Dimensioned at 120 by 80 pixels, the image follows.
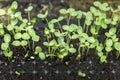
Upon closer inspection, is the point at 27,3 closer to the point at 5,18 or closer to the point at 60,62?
the point at 5,18

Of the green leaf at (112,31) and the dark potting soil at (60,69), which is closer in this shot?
the dark potting soil at (60,69)

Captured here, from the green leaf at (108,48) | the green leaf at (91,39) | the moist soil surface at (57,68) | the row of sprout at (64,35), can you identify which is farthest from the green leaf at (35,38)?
the green leaf at (108,48)

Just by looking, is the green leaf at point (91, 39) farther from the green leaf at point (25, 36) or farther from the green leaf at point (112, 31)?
the green leaf at point (25, 36)

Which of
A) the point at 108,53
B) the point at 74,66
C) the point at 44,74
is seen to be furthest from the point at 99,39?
the point at 44,74

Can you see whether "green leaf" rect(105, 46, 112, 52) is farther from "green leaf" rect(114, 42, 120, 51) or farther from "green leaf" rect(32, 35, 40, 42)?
"green leaf" rect(32, 35, 40, 42)

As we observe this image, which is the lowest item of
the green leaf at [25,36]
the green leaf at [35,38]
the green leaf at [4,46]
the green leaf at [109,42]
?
the green leaf at [109,42]

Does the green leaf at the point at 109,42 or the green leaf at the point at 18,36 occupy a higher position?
the green leaf at the point at 18,36

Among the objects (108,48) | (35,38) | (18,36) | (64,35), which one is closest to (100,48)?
(108,48)

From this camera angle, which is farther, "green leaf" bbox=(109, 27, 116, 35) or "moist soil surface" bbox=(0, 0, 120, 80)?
"green leaf" bbox=(109, 27, 116, 35)

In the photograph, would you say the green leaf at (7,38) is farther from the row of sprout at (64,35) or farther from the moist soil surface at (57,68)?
the moist soil surface at (57,68)

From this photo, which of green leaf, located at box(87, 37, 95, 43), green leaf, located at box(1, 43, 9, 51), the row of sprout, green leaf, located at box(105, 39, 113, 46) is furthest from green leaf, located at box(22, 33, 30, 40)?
green leaf, located at box(105, 39, 113, 46)
